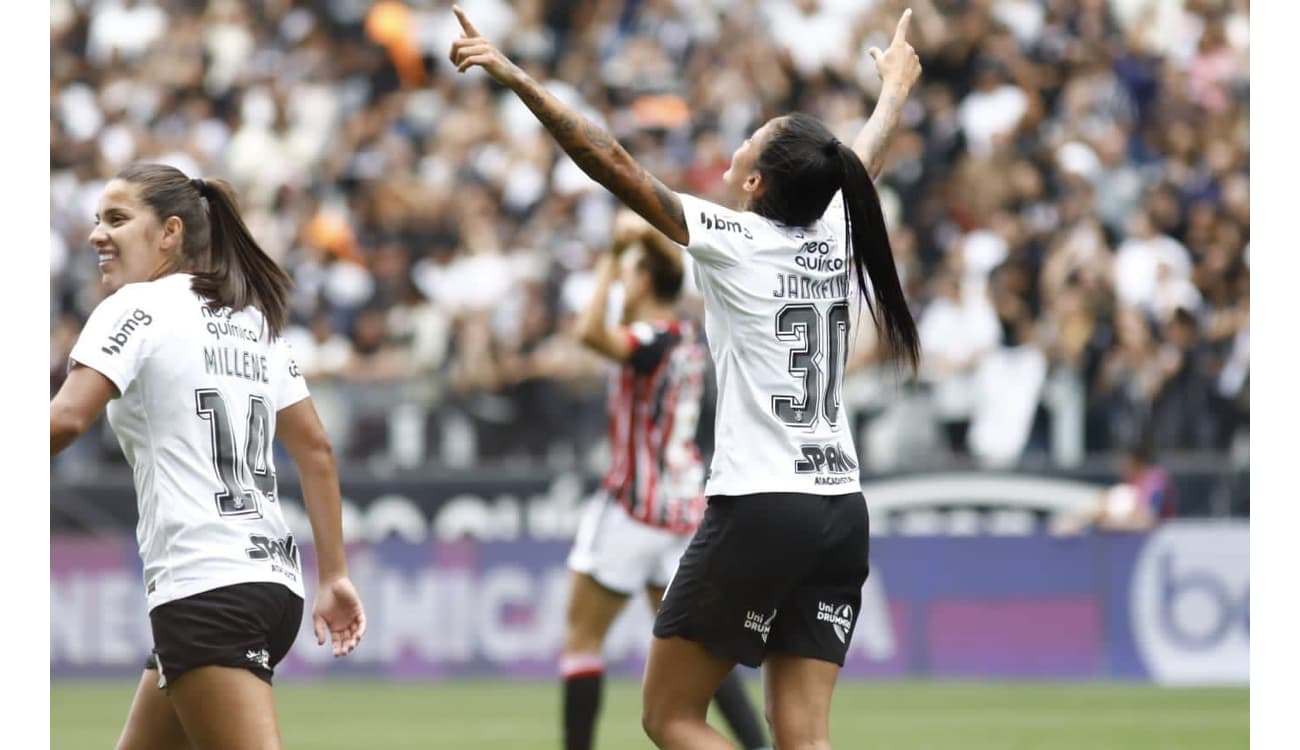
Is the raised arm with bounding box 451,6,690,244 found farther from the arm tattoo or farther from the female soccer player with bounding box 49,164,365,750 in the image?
the female soccer player with bounding box 49,164,365,750

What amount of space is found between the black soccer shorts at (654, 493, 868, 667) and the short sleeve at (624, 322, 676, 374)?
9.86ft

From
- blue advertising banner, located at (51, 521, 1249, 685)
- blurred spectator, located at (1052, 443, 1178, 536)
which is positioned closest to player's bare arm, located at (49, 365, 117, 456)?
blue advertising banner, located at (51, 521, 1249, 685)

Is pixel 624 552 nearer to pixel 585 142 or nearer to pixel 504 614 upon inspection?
pixel 585 142

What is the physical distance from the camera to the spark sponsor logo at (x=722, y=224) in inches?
225

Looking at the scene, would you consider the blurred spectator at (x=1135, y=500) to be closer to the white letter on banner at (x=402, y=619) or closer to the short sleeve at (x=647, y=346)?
the white letter on banner at (x=402, y=619)

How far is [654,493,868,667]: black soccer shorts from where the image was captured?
18.9ft

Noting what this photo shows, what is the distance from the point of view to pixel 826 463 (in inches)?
229

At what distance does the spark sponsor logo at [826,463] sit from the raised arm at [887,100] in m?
1.05

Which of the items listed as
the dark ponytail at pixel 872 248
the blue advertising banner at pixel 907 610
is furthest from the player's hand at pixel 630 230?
the blue advertising banner at pixel 907 610

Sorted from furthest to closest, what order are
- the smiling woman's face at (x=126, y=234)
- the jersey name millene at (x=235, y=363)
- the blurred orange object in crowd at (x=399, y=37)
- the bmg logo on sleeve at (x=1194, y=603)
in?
the blurred orange object in crowd at (x=399, y=37)
the bmg logo on sleeve at (x=1194, y=603)
the smiling woman's face at (x=126, y=234)
the jersey name millene at (x=235, y=363)

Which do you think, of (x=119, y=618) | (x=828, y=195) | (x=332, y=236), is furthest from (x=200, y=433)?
(x=332, y=236)

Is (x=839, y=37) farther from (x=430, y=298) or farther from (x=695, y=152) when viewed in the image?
(x=430, y=298)

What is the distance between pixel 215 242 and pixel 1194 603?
34.8 feet
